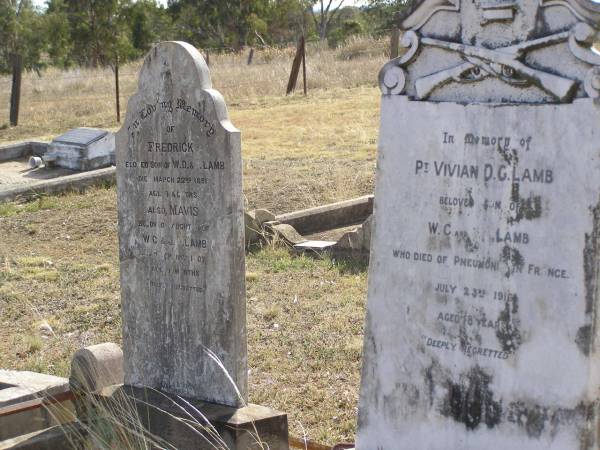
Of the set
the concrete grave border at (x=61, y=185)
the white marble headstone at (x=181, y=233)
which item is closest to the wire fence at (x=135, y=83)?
the concrete grave border at (x=61, y=185)

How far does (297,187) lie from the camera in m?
11.7

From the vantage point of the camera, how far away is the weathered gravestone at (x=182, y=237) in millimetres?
4996

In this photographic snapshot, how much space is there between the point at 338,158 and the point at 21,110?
13077 mm

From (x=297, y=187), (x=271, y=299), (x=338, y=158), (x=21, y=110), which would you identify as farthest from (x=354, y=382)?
(x=21, y=110)

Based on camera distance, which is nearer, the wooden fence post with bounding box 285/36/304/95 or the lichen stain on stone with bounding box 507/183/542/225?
the lichen stain on stone with bounding box 507/183/542/225

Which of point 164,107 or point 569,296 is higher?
point 164,107

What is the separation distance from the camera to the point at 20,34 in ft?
108

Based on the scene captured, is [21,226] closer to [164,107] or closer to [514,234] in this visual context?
[164,107]

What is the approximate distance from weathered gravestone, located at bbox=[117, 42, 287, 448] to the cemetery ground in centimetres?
64

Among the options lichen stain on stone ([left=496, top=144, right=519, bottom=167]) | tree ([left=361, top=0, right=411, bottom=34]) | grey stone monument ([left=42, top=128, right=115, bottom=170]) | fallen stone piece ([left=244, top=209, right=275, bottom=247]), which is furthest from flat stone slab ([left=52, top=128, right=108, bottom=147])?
tree ([left=361, top=0, right=411, bottom=34])

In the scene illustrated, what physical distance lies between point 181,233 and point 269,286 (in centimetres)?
312

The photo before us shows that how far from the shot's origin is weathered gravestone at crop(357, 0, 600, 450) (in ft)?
12.0

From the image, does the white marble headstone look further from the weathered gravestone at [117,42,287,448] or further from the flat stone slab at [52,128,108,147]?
the flat stone slab at [52,128,108,147]

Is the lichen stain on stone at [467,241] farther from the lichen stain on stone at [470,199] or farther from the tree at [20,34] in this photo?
the tree at [20,34]
